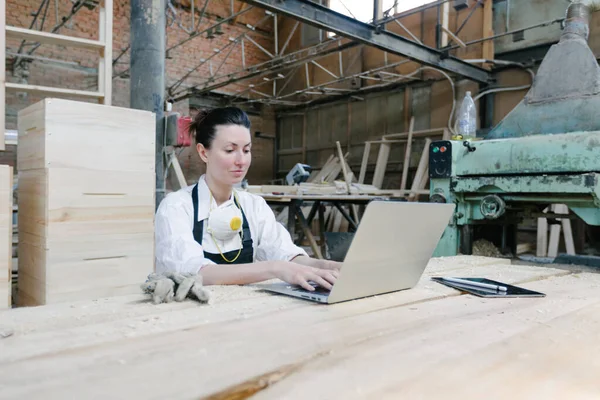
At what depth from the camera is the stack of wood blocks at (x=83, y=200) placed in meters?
1.81

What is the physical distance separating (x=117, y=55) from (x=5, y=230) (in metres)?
7.70

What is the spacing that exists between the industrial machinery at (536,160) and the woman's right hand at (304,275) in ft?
4.29

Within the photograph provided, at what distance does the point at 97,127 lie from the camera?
192 centimetres

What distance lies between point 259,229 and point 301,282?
84cm

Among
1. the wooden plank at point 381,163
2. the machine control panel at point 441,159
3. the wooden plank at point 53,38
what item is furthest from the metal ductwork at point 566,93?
the wooden plank at point 381,163

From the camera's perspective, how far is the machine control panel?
2373 millimetres

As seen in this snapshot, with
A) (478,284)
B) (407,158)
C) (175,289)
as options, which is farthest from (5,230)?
(407,158)

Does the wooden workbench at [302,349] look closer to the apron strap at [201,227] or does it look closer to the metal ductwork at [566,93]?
the apron strap at [201,227]

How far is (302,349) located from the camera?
709 millimetres

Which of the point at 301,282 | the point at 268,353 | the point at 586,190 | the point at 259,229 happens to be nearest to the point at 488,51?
the point at 586,190

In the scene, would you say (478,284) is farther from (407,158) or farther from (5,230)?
(407,158)

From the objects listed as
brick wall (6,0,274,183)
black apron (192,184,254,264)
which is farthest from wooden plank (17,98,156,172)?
brick wall (6,0,274,183)

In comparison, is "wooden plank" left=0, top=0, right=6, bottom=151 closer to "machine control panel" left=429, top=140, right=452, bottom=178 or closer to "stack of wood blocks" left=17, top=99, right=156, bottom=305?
"stack of wood blocks" left=17, top=99, right=156, bottom=305

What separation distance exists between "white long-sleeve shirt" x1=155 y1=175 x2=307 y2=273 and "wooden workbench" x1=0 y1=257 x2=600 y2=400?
1.69 ft
